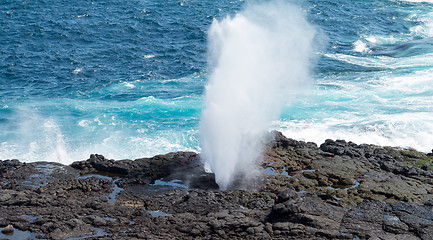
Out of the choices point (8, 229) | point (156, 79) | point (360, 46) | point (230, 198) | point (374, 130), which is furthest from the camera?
point (360, 46)

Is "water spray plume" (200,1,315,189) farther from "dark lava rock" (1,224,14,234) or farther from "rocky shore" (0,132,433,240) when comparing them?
"dark lava rock" (1,224,14,234)

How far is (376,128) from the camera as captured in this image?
30.1 meters

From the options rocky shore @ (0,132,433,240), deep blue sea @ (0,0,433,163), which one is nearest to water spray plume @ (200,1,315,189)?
A: rocky shore @ (0,132,433,240)

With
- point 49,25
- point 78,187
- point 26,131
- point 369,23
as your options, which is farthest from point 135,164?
point 369,23

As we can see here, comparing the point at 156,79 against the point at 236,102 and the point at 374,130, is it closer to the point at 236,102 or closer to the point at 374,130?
the point at 236,102

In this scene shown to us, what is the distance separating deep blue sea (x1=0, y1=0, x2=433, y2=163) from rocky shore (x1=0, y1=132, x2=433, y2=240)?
4902 millimetres

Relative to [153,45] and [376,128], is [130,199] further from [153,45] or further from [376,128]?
[153,45]

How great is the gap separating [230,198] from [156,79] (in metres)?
22.3

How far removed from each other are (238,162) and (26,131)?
15.9m

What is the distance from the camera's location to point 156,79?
3947cm

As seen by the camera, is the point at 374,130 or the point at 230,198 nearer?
the point at 230,198

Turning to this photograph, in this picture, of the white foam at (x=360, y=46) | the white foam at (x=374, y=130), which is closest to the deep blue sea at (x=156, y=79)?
the white foam at (x=374, y=130)

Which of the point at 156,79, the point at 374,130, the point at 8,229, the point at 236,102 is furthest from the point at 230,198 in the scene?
the point at 156,79

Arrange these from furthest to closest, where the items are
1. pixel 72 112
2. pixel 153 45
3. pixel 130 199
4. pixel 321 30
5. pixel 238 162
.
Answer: pixel 321 30 → pixel 153 45 → pixel 72 112 → pixel 238 162 → pixel 130 199
